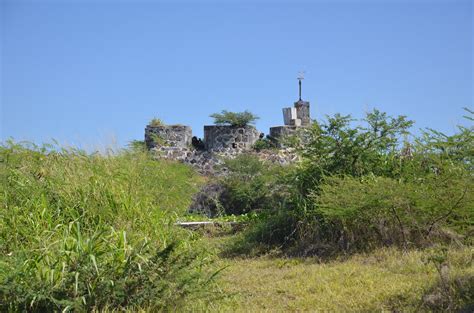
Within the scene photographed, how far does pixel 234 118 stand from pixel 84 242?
56.6 ft

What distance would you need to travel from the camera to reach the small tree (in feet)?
72.8

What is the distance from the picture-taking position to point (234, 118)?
22188 mm

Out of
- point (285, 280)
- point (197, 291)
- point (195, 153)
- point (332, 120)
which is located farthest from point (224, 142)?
point (197, 291)

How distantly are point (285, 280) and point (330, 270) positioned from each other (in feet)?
2.17

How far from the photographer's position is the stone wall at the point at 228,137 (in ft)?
73.0

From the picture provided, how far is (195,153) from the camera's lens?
22.8 meters

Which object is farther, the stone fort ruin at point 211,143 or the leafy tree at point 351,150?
the stone fort ruin at point 211,143

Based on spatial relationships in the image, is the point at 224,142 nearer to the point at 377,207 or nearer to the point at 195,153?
the point at 195,153

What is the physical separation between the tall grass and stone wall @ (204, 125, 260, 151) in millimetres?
14057

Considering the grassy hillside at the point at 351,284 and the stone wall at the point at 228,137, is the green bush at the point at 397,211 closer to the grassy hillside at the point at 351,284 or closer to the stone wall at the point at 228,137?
the grassy hillside at the point at 351,284

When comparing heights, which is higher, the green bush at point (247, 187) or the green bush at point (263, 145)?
the green bush at point (263, 145)

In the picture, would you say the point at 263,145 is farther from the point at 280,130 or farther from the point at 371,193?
the point at 371,193

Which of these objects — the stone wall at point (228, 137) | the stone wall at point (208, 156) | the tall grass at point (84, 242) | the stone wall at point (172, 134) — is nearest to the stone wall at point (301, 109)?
the stone wall at point (208, 156)

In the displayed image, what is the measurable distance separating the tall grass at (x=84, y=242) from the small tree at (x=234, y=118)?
14.1 meters
